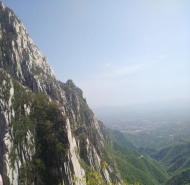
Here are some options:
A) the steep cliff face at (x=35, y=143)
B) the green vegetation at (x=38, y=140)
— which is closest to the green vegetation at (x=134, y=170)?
the steep cliff face at (x=35, y=143)

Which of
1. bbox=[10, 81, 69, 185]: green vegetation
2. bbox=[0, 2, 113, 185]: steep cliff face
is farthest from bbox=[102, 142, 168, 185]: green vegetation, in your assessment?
bbox=[10, 81, 69, 185]: green vegetation

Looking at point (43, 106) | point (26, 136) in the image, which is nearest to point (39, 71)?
point (43, 106)

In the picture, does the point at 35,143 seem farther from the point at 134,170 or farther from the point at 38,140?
the point at 134,170

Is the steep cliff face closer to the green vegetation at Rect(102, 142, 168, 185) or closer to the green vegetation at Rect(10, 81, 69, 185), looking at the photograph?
the green vegetation at Rect(10, 81, 69, 185)

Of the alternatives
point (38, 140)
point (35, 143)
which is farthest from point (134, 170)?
point (35, 143)

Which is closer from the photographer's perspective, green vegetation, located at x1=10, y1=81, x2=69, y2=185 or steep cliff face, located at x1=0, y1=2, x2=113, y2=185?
steep cliff face, located at x1=0, y1=2, x2=113, y2=185

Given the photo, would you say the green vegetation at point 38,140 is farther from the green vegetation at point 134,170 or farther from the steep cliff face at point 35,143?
the green vegetation at point 134,170

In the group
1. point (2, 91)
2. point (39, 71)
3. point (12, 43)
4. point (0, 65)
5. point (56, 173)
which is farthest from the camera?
point (39, 71)

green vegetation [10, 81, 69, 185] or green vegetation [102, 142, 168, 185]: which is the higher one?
green vegetation [10, 81, 69, 185]

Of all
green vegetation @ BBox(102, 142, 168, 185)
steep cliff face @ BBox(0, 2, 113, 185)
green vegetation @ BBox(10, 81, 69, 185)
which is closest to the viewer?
steep cliff face @ BBox(0, 2, 113, 185)

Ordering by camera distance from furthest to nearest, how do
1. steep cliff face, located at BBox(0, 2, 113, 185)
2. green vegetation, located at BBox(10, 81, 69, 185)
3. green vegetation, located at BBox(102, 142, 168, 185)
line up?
green vegetation, located at BBox(102, 142, 168, 185) < green vegetation, located at BBox(10, 81, 69, 185) < steep cliff face, located at BBox(0, 2, 113, 185)

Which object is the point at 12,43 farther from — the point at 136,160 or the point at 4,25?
the point at 136,160
